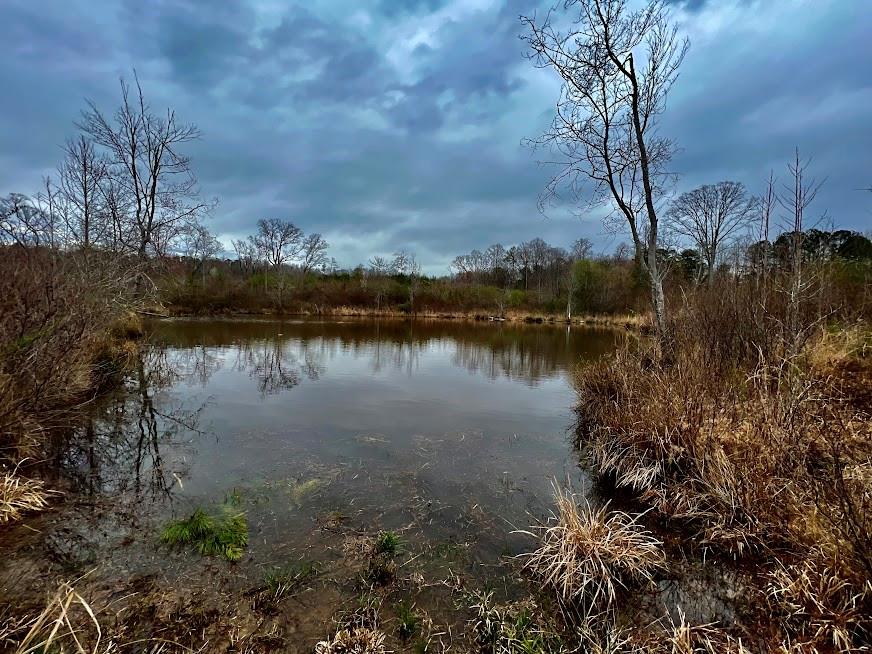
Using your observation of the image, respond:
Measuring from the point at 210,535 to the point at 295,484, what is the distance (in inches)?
54.6

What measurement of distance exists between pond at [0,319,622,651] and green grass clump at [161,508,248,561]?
0.28 ft

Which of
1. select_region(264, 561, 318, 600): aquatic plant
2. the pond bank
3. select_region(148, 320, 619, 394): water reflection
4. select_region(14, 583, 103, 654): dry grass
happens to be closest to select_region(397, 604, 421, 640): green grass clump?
select_region(264, 561, 318, 600): aquatic plant

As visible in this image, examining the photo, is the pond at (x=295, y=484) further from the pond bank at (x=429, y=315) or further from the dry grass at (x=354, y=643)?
the pond bank at (x=429, y=315)

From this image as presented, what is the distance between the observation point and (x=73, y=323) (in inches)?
221

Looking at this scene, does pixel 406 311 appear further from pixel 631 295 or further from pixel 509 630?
pixel 509 630

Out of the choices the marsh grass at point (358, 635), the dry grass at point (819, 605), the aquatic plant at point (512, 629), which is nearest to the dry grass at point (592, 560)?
the aquatic plant at point (512, 629)

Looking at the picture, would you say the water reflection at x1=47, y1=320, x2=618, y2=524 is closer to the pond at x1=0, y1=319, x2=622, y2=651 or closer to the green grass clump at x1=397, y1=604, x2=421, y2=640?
the pond at x1=0, y1=319, x2=622, y2=651

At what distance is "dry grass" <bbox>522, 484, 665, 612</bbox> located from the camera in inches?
125


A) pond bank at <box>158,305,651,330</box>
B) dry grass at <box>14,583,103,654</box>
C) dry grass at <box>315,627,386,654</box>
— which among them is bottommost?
dry grass at <box>315,627,386,654</box>

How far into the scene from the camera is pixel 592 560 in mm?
3256

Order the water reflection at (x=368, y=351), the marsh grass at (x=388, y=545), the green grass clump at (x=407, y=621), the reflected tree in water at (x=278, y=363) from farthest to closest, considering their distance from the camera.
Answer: the water reflection at (x=368, y=351) < the reflected tree in water at (x=278, y=363) < the marsh grass at (x=388, y=545) < the green grass clump at (x=407, y=621)

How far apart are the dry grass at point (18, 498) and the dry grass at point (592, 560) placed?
4.67m

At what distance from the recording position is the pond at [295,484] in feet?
10.3

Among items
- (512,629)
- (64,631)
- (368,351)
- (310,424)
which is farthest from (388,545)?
(368,351)
